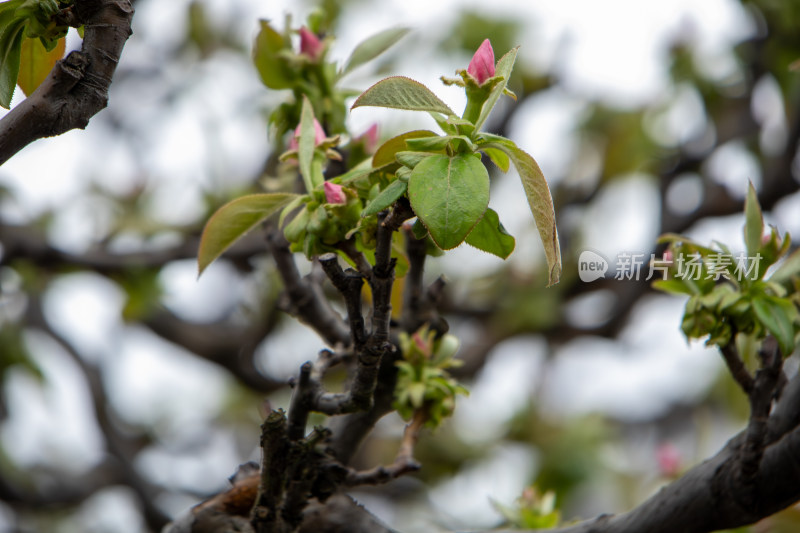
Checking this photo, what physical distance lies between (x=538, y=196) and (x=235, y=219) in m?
0.40

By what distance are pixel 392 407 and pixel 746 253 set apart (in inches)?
21.8

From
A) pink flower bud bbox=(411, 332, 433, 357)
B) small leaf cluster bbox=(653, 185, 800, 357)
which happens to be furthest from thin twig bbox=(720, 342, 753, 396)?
pink flower bud bbox=(411, 332, 433, 357)

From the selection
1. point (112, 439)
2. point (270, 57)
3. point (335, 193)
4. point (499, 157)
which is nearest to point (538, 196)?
point (499, 157)

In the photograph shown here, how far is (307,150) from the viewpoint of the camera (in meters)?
0.94

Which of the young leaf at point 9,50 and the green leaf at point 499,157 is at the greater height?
the young leaf at point 9,50

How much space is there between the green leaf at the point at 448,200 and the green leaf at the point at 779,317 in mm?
457

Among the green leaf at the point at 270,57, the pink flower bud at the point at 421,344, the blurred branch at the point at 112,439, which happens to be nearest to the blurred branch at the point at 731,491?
the pink flower bud at the point at 421,344

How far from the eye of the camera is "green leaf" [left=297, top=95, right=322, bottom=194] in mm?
914

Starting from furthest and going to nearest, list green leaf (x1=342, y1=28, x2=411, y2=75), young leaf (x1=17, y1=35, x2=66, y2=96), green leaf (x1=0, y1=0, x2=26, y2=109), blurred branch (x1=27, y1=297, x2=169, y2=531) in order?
blurred branch (x1=27, y1=297, x2=169, y2=531) < green leaf (x1=342, y1=28, x2=411, y2=75) < young leaf (x1=17, y1=35, x2=66, y2=96) < green leaf (x1=0, y1=0, x2=26, y2=109)

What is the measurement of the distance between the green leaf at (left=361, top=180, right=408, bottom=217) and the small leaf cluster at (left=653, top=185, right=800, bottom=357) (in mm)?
472

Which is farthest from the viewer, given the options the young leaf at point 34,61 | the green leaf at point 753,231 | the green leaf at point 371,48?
the green leaf at point 371,48

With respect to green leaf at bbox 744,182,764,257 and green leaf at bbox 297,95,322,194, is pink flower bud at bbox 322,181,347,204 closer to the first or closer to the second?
green leaf at bbox 297,95,322,194

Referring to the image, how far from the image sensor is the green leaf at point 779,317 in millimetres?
911

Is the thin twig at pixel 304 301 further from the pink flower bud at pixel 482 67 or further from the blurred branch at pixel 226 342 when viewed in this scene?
the blurred branch at pixel 226 342
